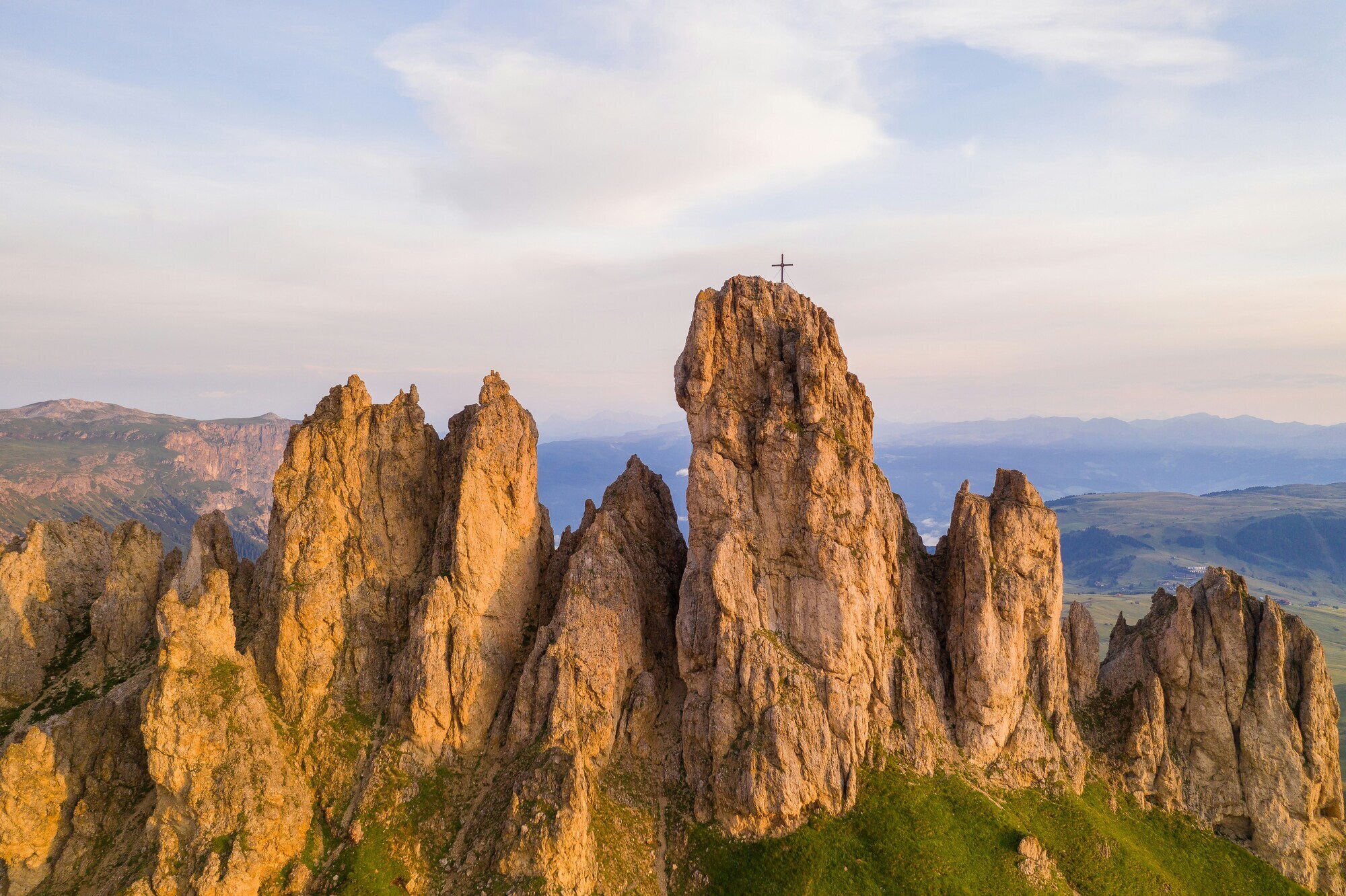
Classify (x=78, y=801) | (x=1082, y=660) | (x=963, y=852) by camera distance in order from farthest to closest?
(x=1082, y=660) → (x=78, y=801) → (x=963, y=852)

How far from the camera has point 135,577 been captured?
76.5 meters

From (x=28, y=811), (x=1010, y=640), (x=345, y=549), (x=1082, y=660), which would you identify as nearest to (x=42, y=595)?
(x=28, y=811)

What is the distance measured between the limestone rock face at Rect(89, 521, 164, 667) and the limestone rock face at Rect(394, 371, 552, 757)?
34542mm

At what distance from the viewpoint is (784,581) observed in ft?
229

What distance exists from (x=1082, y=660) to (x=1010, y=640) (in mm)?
13140

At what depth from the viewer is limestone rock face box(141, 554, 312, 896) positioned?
5572cm

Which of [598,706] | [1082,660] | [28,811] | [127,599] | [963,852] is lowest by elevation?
[963,852]

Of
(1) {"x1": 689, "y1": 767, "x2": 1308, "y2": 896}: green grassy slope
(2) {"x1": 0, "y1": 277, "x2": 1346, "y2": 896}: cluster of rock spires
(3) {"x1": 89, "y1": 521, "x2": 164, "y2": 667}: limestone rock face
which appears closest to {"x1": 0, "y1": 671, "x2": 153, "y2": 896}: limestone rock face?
(2) {"x1": 0, "y1": 277, "x2": 1346, "y2": 896}: cluster of rock spires

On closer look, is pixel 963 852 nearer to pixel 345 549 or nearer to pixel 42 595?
pixel 345 549

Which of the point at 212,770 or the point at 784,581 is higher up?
the point at 784,581

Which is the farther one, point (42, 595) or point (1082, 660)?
point (42, 595)

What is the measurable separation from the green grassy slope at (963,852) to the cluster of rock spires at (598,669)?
6.60ft

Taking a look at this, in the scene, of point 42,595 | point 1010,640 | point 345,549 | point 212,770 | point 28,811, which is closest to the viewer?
point 28,811

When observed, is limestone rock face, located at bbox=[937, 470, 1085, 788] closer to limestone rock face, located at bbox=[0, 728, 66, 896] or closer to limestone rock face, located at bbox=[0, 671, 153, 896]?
limestone rock face, located at bbox=[0, 671, 153, 896]
